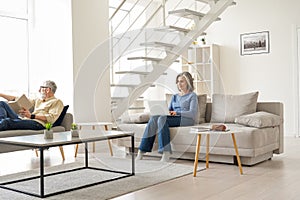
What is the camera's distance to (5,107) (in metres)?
5.12

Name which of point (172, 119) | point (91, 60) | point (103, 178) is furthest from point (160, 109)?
point (103, 178)

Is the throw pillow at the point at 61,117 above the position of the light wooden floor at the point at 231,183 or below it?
above

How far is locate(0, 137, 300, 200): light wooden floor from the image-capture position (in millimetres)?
3314

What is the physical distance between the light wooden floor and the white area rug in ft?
0.56

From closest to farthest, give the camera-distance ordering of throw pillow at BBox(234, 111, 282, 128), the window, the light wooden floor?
the light wooden floor
throw pillow at BBox(234, 111, 282, 128)
the window

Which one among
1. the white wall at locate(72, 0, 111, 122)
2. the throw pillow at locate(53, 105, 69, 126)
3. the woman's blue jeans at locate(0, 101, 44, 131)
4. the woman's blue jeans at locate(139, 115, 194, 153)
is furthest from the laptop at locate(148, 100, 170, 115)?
the woman's blue jeans at locate(0, 101, 44, 131)

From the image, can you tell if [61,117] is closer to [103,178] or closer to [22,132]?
[22,132]

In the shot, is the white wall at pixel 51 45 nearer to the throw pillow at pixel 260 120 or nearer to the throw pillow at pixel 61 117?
the throw pillow at pixel 61 117

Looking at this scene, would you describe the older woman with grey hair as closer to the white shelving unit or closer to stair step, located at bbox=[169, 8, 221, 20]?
stair step, located at bbox=[169, 8, 221, 20]

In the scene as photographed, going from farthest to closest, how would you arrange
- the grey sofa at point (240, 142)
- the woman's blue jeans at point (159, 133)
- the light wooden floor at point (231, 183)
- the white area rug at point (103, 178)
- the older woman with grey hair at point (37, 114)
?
the older woman with grey hair at point (37, 114) → the woman's blue jeans at point (159, 133) → the grey sofa at point (240, 142) → the white area rug at point (103, 178) → the light wooden floor at point (231, 183)

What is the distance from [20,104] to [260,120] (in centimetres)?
299

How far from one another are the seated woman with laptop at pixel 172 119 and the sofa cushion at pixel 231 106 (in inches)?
16.5

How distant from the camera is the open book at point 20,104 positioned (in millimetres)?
5426

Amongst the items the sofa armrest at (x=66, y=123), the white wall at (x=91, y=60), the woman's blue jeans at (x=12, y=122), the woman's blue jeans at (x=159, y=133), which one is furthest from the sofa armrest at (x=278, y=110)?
the woman's blue jeans at (x=12, y=122)
